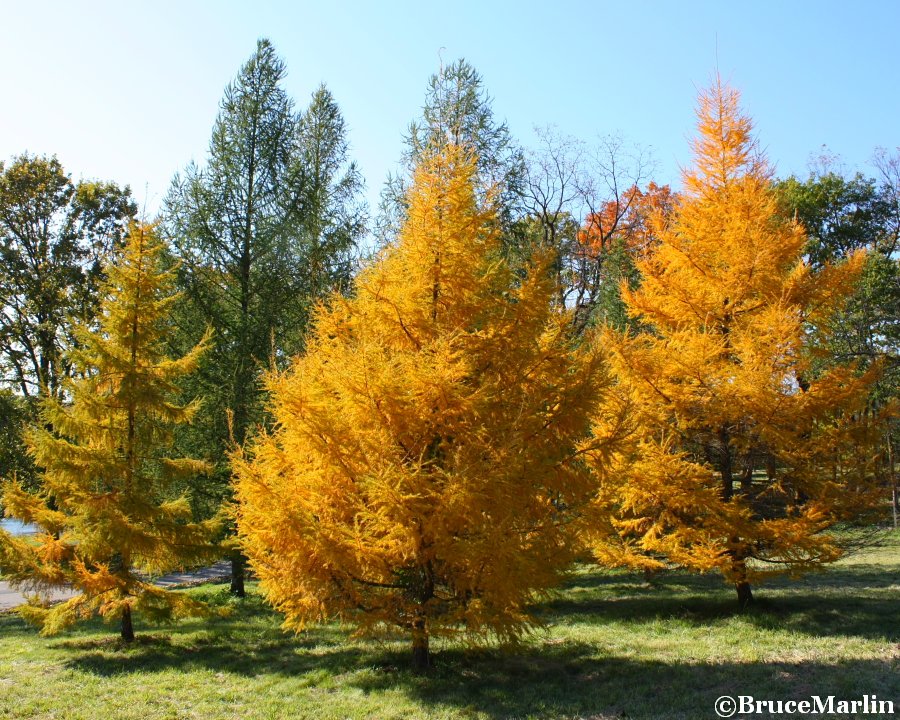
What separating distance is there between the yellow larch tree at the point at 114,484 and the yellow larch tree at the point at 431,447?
3030mm

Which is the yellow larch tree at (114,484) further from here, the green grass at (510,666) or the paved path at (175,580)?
the paved path at (175,580)

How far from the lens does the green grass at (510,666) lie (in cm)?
604

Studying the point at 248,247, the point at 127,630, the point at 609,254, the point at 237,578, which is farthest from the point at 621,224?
the point at 127,630

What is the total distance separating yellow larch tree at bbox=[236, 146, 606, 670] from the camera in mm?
6000

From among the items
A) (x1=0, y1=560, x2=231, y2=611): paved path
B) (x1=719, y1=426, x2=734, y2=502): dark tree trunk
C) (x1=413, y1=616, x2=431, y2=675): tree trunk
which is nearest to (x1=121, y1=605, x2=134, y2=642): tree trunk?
(x1=413, y1=616, x2=431, y2=675): tree trunk

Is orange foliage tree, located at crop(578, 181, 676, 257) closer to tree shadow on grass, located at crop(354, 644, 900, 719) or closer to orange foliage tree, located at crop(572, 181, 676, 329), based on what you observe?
orange foliage tree, located at crop(572, 181, 676, 329)

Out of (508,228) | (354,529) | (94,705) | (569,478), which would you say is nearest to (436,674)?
(354,529)

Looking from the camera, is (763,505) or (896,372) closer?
(763,505)

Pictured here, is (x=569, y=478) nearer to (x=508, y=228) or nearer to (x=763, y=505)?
(x=763, y=505)

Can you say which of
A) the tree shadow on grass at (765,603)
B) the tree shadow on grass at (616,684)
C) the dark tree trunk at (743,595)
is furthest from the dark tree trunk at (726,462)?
the tree shadow on grass at (616,684)

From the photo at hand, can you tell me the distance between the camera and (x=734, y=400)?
8883mm

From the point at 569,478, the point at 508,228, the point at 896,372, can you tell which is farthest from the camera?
the point at 896,372

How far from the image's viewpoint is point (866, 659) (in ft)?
22.1

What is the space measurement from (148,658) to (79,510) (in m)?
2.26
